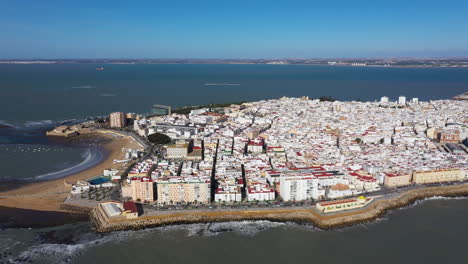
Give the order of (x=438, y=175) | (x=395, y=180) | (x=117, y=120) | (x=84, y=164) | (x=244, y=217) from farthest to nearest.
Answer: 1. (x=117, y=120)
2. (x=84, y=164)
3. (x=438, y=175)
4. (x=395, y=180)
5. (x=244, y=217)

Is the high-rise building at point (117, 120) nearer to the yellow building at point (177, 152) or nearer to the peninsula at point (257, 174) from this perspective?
the peninsula at point (257, 174)

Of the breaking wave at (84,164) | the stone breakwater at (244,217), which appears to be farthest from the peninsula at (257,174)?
the breaking wave at (84,164)

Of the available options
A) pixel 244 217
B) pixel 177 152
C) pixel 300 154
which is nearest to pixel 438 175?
pixel 300 154

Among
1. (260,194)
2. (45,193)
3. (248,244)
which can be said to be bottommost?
(248,244)

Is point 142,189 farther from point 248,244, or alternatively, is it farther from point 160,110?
point 160,110

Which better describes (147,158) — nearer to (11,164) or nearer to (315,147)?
(11,164)

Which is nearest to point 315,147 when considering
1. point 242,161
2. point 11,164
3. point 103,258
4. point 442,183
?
point 242,161

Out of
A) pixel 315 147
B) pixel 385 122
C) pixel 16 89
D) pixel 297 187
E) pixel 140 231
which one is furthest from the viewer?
pixel 16 89
